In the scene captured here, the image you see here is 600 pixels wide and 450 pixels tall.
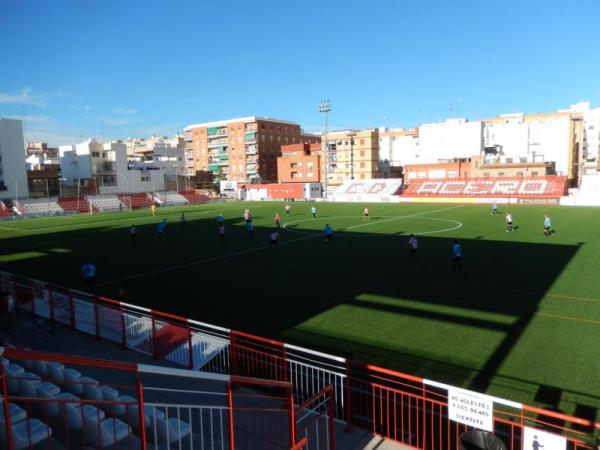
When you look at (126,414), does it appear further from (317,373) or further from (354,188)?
(354,188)

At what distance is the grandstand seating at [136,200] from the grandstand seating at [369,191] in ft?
104

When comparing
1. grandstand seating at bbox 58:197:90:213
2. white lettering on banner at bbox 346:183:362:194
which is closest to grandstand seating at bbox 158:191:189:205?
grandstand seating at bbox 58:197:90:213

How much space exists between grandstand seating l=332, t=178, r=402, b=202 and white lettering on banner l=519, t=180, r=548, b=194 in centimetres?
1822

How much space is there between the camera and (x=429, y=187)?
71.1 m

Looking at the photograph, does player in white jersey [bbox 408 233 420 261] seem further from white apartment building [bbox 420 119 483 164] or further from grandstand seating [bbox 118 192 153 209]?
white apartment building [bbox 420 119 483 164]

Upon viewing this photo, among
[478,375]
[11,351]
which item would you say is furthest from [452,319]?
[11,351]

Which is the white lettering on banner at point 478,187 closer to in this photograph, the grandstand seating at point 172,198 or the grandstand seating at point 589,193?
the grandstand seating at point 589,193

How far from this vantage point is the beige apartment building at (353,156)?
3730 inches

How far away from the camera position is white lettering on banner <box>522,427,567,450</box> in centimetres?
551

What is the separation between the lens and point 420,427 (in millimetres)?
8094

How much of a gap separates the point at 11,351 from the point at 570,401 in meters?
9.33

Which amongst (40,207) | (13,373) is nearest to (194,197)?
(40,207)

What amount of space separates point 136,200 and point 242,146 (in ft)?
141

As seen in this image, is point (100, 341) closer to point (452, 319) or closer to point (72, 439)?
point (72, 439)
